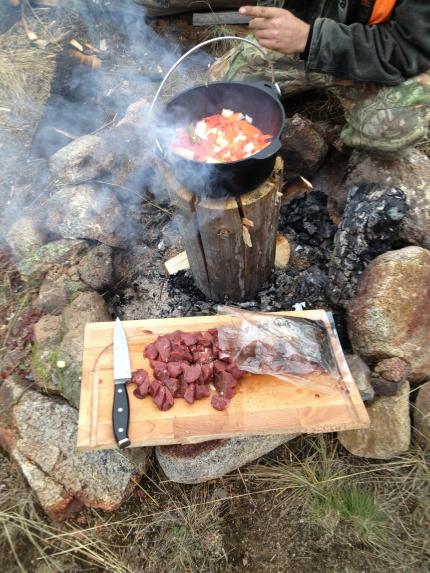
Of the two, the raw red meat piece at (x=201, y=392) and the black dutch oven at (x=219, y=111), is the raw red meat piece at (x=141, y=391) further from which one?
the black dutch oven at (x=219, y=111)

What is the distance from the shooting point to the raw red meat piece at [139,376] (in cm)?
258

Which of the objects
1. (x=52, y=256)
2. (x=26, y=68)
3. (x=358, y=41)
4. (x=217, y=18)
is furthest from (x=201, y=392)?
(x=26, y=68)

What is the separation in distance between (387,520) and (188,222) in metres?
2.24

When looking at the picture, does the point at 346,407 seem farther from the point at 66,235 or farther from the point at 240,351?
the point at 66,235

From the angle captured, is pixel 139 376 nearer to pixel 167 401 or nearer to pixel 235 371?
pixel 167 401

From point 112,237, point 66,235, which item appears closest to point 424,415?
point 112,237

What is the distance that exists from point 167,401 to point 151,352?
361 millimetres

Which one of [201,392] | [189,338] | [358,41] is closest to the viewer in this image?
[201,392]

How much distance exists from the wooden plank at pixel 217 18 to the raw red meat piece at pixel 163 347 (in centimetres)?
479

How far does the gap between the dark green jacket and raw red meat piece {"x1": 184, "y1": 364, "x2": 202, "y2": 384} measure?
244 centimetres

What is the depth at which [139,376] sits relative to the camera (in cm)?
260

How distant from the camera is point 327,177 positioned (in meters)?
4.28

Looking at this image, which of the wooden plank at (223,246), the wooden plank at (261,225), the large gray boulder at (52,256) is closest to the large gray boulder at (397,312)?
the wooden plank at (261,225)

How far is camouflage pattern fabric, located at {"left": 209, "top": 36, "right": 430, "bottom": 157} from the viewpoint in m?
3.51
